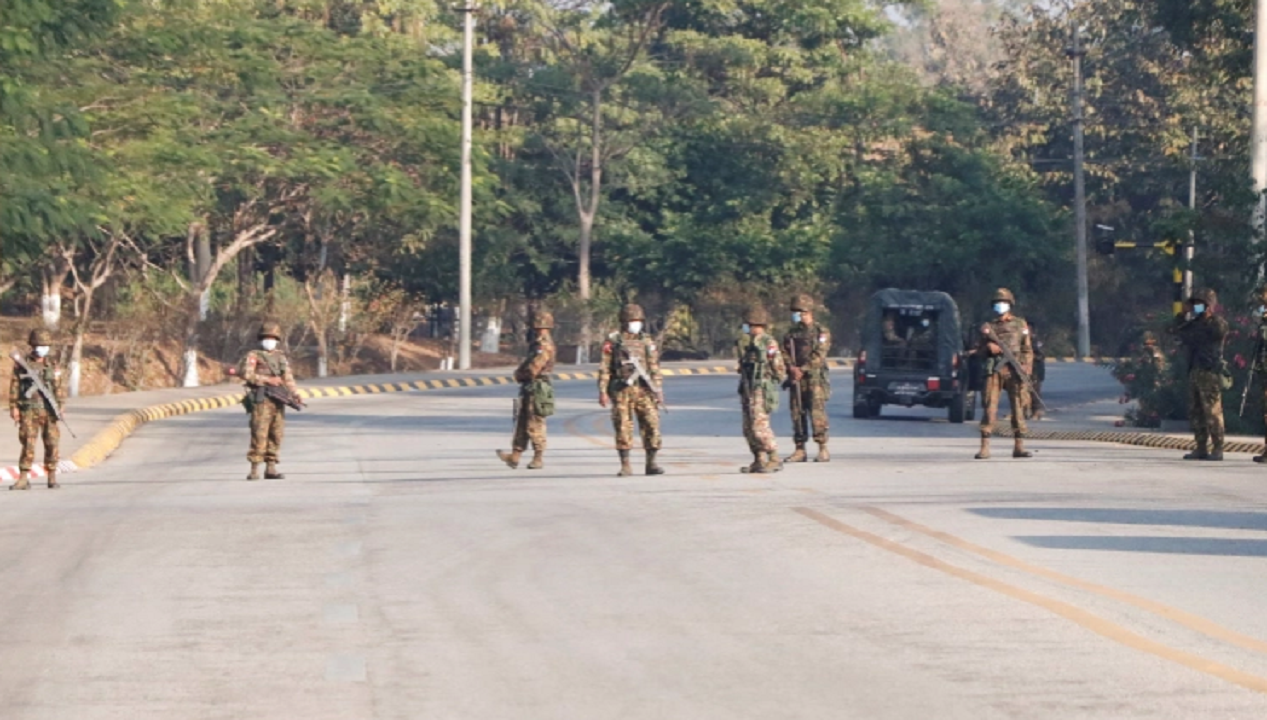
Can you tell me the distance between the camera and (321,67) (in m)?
51.5

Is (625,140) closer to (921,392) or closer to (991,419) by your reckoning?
(921,392)

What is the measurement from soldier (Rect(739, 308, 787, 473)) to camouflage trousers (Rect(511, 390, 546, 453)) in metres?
2.35

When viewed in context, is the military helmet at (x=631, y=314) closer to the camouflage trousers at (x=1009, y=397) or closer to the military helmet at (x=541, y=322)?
the military helmet at (x=541, y=322)

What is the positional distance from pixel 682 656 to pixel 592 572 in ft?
11.0

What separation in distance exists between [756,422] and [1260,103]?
12.0m

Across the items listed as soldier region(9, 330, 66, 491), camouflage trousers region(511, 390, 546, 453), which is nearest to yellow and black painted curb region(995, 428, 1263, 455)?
camouflage trousers region(511, 390, 546, 453)

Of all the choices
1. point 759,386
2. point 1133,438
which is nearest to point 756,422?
point 759,386

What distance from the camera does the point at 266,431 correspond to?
22.6 metres

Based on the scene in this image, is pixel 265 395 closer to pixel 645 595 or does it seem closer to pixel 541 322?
pixel 541 322

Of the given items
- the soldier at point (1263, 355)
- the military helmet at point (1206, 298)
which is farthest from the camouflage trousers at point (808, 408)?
the soldier at point (1263, 355)

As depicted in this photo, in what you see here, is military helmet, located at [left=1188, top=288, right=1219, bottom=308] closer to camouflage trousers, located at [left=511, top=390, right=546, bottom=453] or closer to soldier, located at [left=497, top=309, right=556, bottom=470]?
soldier, located at [left=497, top=309, right=556, bottom=470]

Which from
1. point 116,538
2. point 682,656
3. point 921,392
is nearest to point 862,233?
point 921,392

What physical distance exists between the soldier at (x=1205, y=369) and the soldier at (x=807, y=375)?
406 cm

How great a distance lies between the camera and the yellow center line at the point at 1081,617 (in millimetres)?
9430
